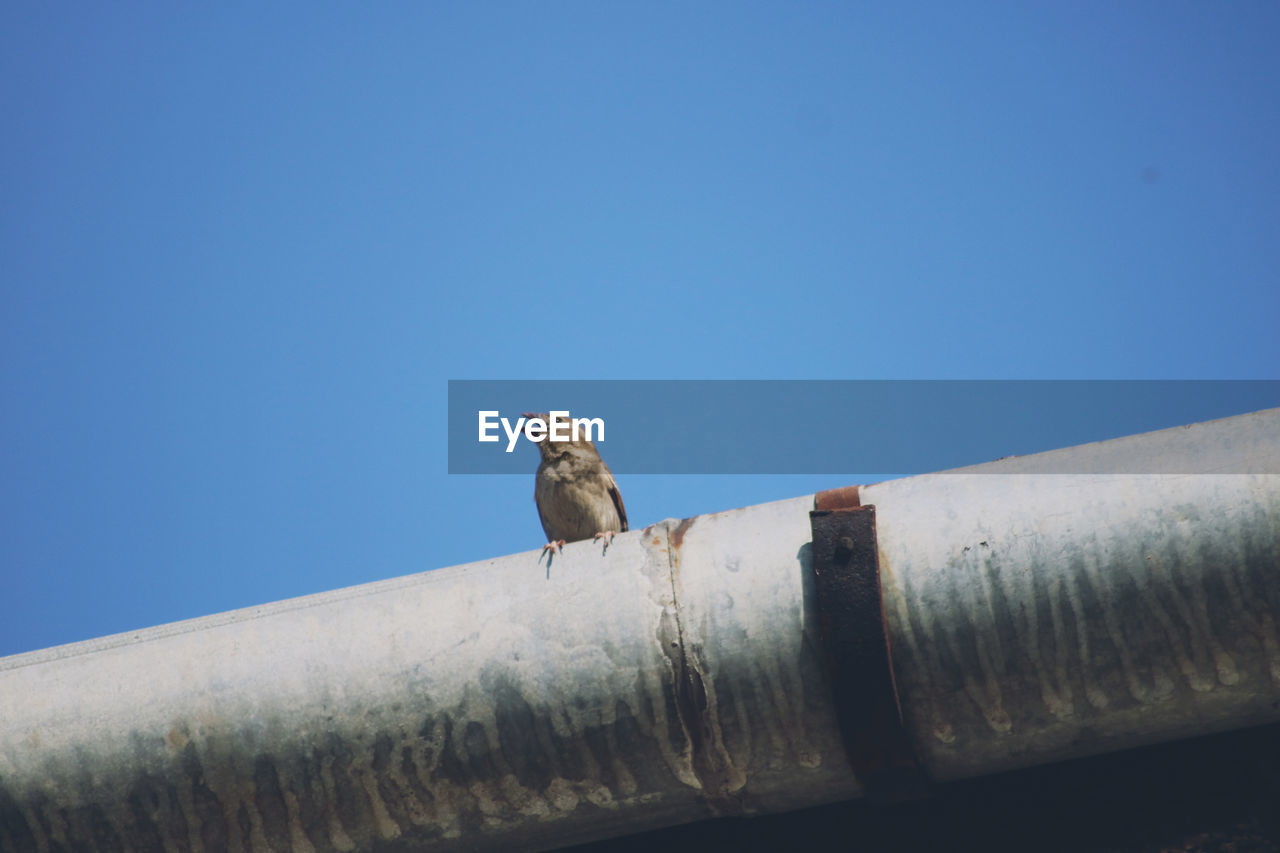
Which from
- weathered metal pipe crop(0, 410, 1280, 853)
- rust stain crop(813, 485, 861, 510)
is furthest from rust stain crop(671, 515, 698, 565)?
rust stain crop(813, 485, 861, 510)

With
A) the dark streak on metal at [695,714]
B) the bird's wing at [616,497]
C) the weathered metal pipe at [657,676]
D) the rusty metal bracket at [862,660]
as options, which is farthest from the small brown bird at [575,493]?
the rusty metal bracket at [862,660]

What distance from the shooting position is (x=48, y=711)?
91.7 inches

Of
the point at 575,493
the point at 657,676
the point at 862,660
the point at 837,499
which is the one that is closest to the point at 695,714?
the point at 657,676

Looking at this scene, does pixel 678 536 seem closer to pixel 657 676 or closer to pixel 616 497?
pixel 657 676

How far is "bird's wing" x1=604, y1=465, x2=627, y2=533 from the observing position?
18.1ft

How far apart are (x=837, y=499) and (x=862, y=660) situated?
357 mm

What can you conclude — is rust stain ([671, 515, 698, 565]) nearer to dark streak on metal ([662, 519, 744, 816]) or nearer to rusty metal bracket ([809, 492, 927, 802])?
dark streak on metal ([662, 519, 744, 816])

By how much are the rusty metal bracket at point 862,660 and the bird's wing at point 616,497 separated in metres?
3.41

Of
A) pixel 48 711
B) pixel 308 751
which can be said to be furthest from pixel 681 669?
pixel 48 711

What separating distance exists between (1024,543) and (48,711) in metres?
2.14

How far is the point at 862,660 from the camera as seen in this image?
6.72 feet

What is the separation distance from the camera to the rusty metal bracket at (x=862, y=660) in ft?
6.72

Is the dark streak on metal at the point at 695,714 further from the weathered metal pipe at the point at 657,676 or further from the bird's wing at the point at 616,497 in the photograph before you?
the bird's wing at the point at 616,497

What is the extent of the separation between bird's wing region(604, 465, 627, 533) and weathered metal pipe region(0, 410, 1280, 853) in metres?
3.09
